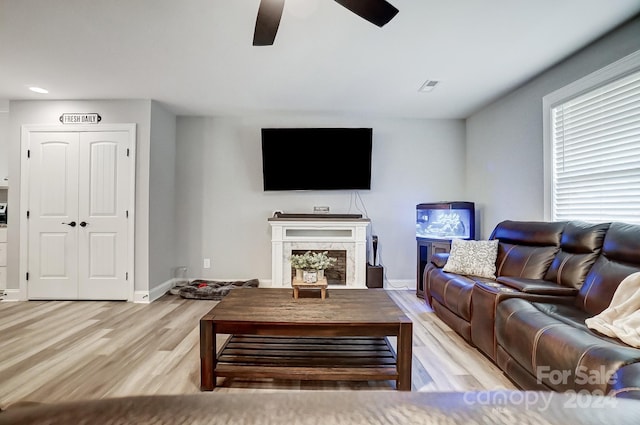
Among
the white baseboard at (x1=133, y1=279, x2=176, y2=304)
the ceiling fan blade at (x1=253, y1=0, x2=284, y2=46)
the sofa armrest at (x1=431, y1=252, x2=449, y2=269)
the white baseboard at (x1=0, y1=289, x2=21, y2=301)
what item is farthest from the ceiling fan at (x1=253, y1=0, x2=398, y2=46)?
the white baseboard at (x1=0, y1=289, x2=21, y2=301)

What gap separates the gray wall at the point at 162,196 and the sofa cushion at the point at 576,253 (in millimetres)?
4211

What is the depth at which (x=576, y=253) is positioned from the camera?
2.28 m

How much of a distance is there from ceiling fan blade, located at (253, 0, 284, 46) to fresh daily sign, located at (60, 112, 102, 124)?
2.86 meters

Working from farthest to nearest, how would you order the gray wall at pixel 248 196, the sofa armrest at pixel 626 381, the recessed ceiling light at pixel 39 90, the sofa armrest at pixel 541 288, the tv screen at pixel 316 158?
the gray wall at pixel 248 196 < the tv screen at pixel 316 158 < the recessed ceiling light at pixel 39 90 < the sofa armrest at pixel 541 288 < the sofa armrest at pixel 626 381

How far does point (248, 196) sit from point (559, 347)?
149 inches

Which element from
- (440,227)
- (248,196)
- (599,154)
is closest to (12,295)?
(248,196)

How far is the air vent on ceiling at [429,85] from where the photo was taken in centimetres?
321

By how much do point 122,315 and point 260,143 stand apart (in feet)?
8.94

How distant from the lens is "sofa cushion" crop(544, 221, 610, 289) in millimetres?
2143

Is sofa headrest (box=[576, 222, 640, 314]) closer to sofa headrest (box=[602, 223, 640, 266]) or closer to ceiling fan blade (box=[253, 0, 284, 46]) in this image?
sofa headrest (box=[602, 223, 640, 266])

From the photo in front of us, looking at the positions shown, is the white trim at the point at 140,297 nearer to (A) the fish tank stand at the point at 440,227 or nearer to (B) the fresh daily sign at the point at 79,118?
(B) the fresh daily sign at the point at 79,118

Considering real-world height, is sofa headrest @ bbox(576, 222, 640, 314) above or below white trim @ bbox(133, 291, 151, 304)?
above

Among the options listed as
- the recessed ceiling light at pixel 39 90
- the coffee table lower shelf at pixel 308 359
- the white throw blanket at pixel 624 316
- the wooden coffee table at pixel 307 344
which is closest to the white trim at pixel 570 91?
the white throw blanket at pixel 624 316

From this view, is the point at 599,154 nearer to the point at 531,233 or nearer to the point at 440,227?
the point at 531,233
